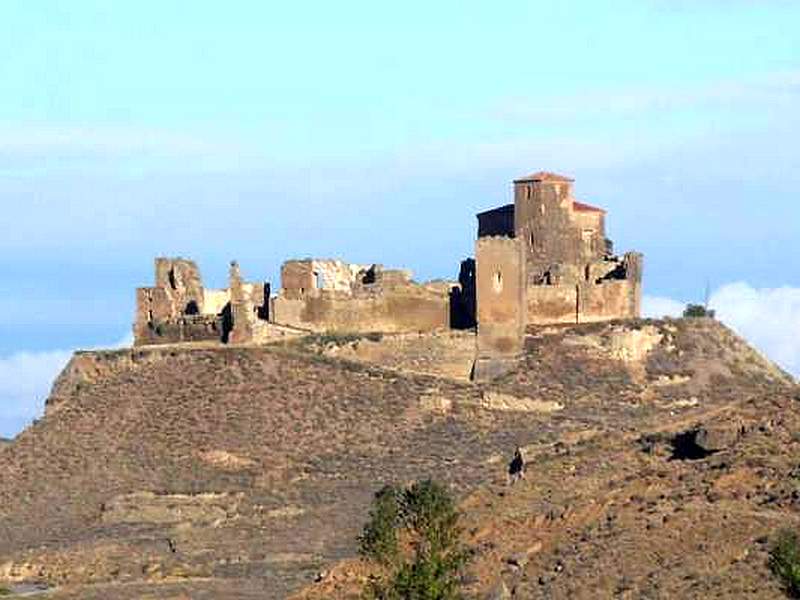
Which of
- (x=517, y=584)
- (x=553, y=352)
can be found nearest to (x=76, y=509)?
(x=553, y=352)

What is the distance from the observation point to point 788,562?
33.5 metres

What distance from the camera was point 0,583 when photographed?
59844 mm

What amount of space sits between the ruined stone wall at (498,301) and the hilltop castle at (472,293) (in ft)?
0.08

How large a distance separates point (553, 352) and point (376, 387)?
176 inches

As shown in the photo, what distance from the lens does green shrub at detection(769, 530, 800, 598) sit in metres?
33.3

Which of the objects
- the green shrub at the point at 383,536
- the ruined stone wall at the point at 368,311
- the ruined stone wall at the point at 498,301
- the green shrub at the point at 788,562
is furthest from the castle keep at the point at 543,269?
the green shrub at the point at 788,562

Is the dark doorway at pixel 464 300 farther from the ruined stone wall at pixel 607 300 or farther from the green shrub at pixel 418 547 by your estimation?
the green shrub at pixel 418 547

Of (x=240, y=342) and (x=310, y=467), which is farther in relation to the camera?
(x=240, y=342)

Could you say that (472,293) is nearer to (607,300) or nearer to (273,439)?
(607,300)

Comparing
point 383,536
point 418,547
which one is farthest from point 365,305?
point 418,547

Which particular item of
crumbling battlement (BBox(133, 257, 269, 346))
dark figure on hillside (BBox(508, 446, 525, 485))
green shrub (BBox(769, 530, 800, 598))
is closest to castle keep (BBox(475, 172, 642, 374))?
crumbling battlement (BBox(133, 257, 269, 346))

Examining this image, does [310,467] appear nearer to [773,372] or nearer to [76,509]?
[76,509]

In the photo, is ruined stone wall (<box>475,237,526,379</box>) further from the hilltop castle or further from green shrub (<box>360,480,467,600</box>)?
green shrub (<box>360,480,467,600</box>)

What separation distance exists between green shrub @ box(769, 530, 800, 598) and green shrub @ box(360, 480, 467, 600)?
4.68 m
